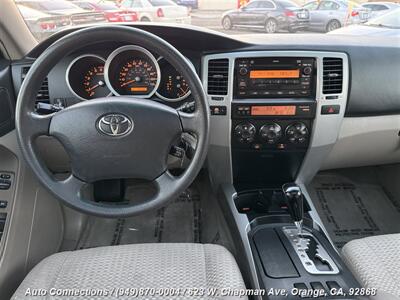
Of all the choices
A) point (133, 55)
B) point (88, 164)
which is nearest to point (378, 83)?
point (133, 55)

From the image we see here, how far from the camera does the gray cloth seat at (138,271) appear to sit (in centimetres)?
117

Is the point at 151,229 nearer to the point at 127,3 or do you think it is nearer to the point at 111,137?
the point at 111,137

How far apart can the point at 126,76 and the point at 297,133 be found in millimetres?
769

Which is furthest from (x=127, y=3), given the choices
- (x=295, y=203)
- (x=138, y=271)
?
(x=138, y=271)

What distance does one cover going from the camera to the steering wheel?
3.89 feet

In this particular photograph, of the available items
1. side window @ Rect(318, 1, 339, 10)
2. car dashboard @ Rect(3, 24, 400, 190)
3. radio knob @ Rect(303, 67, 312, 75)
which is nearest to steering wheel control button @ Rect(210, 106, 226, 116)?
car dashboard @ Rect(3, 24, 400, 190)

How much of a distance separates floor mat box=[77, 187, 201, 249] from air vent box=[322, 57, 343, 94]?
1.04 m

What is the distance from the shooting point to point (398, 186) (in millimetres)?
2330

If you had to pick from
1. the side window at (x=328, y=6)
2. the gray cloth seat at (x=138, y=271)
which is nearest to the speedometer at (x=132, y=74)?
the gray cloth seat at (x=138, y=271)

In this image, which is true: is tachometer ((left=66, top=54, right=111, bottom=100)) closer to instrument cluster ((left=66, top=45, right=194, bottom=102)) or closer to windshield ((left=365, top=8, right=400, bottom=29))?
instrument cluster ((left=66, top=45, right=194, bottom=102))

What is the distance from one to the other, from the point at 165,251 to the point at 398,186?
5.39 feet

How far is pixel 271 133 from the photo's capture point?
5.62 ft

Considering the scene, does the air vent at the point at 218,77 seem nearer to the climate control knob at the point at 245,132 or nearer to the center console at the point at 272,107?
the center console at the point at 272,107

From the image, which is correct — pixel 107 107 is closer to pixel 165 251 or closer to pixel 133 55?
pixel 133 55
